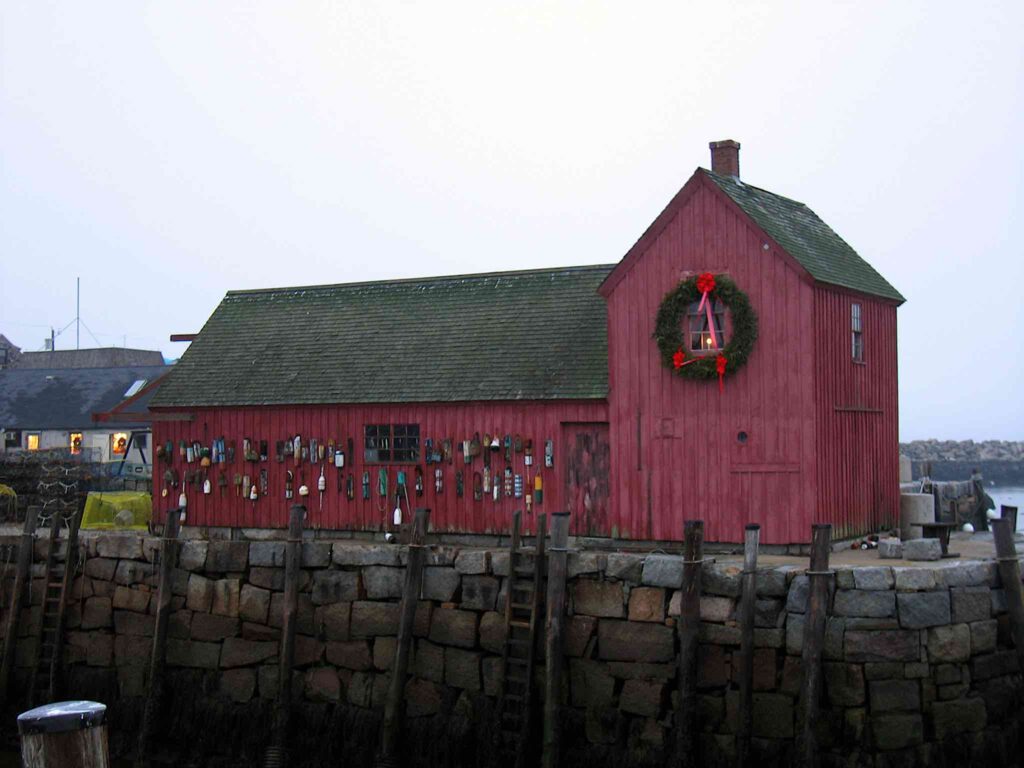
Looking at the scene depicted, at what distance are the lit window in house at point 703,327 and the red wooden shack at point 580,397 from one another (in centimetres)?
4

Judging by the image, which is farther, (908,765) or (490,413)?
(490,413)

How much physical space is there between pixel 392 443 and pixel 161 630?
21.1ft

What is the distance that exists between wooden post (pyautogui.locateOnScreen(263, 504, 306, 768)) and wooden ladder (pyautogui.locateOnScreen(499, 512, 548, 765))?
3318 millimetres

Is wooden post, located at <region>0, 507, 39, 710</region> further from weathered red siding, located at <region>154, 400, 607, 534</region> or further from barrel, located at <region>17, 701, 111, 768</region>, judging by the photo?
barrel, located at <region>17, 701, 111, 768</region>

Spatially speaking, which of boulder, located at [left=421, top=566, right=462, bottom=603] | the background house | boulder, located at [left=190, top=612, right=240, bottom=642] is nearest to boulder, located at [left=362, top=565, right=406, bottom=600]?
boulder, located at [left=421, top=566, right=462, bottom=603]

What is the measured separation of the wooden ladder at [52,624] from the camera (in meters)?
20.2

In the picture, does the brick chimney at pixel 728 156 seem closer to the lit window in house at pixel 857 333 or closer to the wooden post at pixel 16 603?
the lit window in house at pixel 857 333

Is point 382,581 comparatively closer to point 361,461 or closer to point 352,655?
point 352,655

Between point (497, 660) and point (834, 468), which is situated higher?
point (834, 468)

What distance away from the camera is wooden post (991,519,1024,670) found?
1560cm

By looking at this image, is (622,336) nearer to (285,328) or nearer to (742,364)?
(742,364)

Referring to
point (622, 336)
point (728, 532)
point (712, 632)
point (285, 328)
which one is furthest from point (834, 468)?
point (285, 328)

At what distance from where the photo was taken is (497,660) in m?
16.8

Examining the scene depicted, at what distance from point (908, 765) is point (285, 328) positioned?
17121 millimetres
